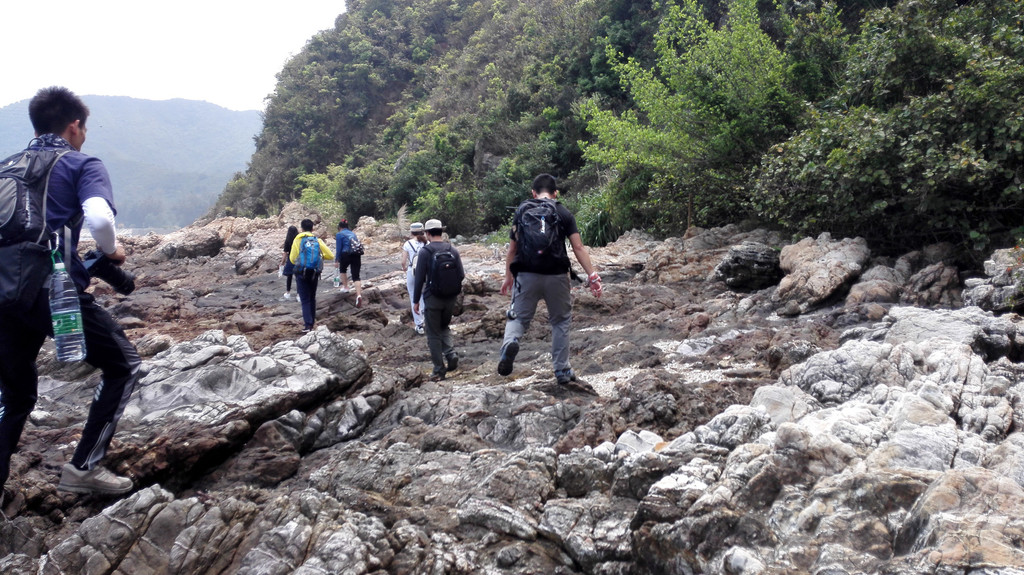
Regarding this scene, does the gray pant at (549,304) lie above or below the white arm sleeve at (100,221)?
below

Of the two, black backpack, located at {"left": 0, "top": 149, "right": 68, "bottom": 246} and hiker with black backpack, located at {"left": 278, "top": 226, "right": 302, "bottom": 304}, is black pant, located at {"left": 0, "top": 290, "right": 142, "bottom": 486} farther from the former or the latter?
hiker with black backpack, located at {"left": 278, "top": 226, "right": 302, "bottom": 304}

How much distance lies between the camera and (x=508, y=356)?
19.4ft

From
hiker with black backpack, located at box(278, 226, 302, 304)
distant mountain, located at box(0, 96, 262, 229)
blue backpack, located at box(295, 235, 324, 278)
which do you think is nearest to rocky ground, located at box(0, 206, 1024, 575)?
blue backpack, located at box(295, 235, 324, 278)

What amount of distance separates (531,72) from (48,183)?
26694 millimetres

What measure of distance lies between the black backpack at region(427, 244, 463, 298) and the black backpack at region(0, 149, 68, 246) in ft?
11.9

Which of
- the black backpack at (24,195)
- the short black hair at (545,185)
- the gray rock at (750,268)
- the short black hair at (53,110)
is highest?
the short black hair at (53,110)

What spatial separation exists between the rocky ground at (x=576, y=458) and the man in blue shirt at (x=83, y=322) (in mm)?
288

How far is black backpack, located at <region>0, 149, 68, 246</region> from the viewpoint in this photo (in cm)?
320

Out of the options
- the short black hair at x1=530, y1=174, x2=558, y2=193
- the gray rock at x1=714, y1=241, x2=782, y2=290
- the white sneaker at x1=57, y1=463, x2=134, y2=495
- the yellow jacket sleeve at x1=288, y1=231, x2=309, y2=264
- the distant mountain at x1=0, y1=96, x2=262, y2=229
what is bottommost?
the gray rock at x1=714, y1=241, x2=782, y2=290

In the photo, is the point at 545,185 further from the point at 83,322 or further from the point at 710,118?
the point at 710,118

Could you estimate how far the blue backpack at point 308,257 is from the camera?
9297 millimetres

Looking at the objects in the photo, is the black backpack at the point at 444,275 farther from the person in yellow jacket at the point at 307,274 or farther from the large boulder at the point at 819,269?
the large boulder at the point at 819,269

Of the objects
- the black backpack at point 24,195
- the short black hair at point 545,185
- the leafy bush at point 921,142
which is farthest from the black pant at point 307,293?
the leafy bush at point 921,142

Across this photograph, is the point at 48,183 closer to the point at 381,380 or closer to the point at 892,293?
→ the point at 381,380
